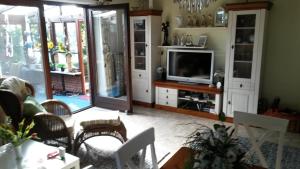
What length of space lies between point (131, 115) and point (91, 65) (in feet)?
4.36

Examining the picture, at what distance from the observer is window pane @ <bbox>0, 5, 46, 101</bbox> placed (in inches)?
140

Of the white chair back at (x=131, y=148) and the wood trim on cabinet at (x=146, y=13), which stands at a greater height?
the wood trim on cabinet at (x=146, y=13)

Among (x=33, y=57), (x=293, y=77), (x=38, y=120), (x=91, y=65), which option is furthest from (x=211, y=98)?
(x=33, y=57)

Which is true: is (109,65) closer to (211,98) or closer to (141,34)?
(141,34)

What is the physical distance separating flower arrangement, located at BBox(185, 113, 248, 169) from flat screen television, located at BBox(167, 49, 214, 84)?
3184mm

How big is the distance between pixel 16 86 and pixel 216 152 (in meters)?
2.78

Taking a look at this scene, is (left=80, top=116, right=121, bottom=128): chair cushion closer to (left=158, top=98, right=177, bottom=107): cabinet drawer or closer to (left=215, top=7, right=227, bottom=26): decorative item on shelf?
(left=158, top=98, right=177, bottom=107): cabinet drawer

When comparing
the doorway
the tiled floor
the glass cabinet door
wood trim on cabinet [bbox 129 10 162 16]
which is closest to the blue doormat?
the tiled floor

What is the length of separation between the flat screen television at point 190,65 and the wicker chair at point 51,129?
246cm

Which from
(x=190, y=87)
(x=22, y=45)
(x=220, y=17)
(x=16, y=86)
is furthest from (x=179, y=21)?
(x=16, y=86)

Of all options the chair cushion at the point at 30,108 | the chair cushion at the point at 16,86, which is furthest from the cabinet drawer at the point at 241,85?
the chair cushion at the point at 16,86

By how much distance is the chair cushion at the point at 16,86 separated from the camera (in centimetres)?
287

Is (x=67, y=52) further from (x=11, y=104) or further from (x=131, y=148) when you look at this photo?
(x=131, y=148)

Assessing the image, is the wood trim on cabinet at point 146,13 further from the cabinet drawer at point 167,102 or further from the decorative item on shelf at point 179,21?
the cabinet drawer at point 167,102
